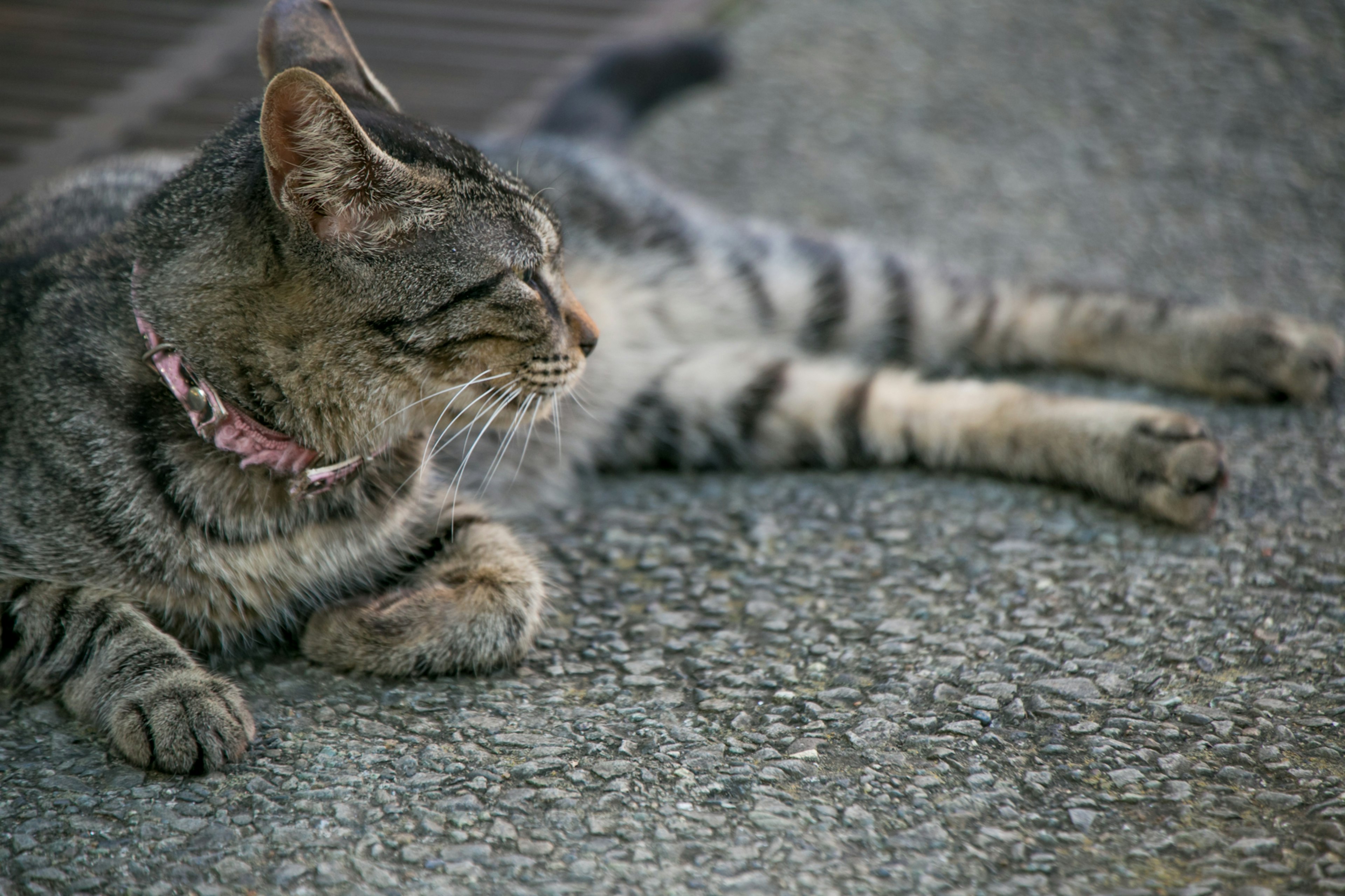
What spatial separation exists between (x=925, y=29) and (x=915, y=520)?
346 centimetres

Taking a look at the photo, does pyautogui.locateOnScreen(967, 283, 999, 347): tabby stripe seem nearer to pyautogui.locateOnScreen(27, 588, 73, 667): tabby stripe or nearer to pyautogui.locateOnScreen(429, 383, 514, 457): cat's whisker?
pyautogui.locateOnScreen(429, 383, 514, 457): cat's whisker

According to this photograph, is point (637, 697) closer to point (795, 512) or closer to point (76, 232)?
point (795, 512)

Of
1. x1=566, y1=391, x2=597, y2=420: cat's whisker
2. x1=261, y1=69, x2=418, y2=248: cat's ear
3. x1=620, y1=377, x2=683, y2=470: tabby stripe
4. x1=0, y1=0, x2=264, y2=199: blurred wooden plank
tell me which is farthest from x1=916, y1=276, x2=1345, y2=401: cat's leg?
x1=0, y1=0, x2=264, y2=199: blurred wooden plank

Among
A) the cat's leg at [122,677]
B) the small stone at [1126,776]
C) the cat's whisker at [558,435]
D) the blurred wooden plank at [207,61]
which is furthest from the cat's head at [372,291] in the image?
the blurred wooden plank at [207,61]

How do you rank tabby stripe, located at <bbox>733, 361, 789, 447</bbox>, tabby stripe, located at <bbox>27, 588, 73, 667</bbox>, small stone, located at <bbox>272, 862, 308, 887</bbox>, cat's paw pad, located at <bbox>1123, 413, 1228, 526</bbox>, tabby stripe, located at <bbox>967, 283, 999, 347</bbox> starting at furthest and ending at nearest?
tabby stripe, located at <bbox>967, 283, 999, 347</bbox>, tabby stripe, located at <bbox>733, 361, 789, 447</bbox>, cat's paw pad, located at <bbox>1123, 413, 1228, 526</bbox>, tabby stripe, located at <bbox>27, 588, 73, 667</bbox>, small stone, located at <bbox>272, 862, 308, 887</bbox>

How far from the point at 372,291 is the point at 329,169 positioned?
198 mm

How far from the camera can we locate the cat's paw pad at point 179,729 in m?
1.63

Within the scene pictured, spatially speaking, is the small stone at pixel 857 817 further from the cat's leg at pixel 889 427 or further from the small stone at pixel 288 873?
the cat's leg at pixel 889 427

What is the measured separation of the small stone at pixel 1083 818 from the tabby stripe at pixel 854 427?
1.24 m

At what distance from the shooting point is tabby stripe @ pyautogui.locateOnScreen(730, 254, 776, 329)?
3061 mm

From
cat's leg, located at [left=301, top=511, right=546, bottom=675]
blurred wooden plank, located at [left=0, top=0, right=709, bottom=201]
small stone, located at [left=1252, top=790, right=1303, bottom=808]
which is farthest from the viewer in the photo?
blurred wooden plank, located at [left=0, top=0, right=709, bottom=201]

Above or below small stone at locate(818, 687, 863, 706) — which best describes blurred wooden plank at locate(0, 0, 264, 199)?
above

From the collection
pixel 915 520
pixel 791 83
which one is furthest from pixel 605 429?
pixel 791 83

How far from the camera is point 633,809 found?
160 centimetres
